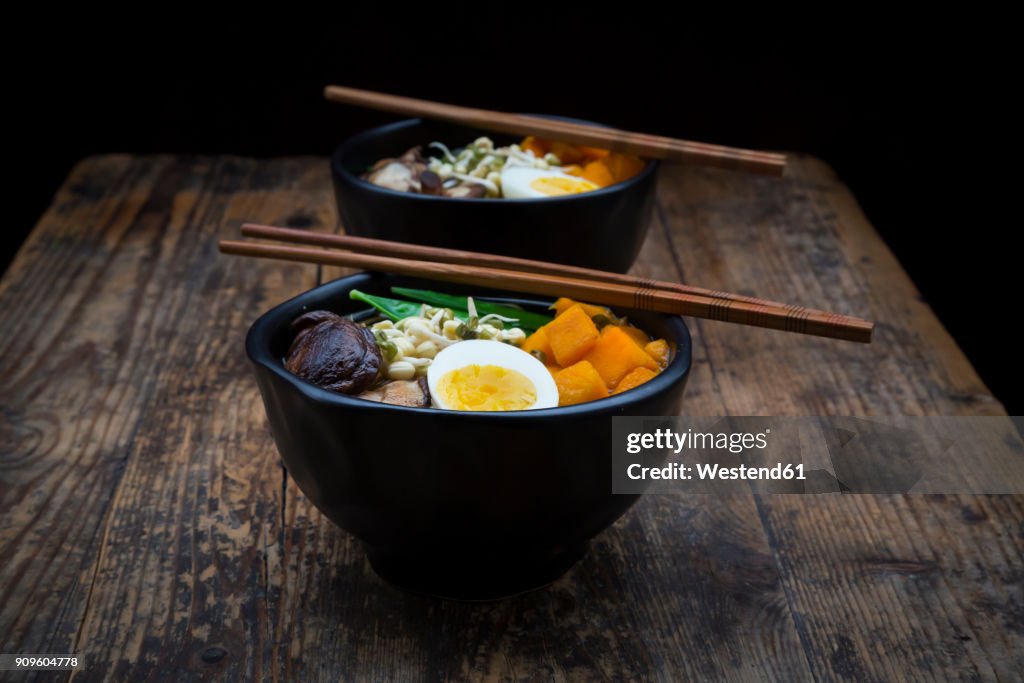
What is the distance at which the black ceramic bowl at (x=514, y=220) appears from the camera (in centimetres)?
153

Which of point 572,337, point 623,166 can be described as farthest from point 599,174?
point 572,337

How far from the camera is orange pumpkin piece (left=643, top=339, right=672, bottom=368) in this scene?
3.95ft

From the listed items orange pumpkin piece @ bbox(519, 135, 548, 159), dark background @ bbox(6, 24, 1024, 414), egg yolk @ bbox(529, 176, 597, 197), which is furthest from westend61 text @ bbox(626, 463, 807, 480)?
dark background @ bbox(6, 24, 1024, 414)

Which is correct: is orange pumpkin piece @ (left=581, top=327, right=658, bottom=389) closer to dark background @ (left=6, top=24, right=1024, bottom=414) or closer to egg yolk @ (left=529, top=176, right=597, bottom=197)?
egg yolk @ (left=529, top=176, right=597, bottom=197)

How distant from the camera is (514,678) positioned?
43.2 inches

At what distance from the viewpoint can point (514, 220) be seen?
1.53 metres

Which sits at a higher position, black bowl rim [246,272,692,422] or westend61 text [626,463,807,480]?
black bowl rim [246,272,692,422]

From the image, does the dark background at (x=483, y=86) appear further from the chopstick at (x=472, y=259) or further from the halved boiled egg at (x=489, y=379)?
the halved boiled egg at (x=489, y=379)

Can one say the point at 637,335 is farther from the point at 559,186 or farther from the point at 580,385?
the point at 559,186

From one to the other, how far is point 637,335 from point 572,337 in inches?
4.2

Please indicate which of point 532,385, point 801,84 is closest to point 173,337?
point 532,385

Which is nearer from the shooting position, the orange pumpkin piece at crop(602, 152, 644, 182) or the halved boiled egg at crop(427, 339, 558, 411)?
the halved boiled egg at crop(427, 339, 558, 411)

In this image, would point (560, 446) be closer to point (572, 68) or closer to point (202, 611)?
point (202, 611)

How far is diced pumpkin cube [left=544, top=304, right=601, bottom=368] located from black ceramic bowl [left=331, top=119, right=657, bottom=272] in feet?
1.16
